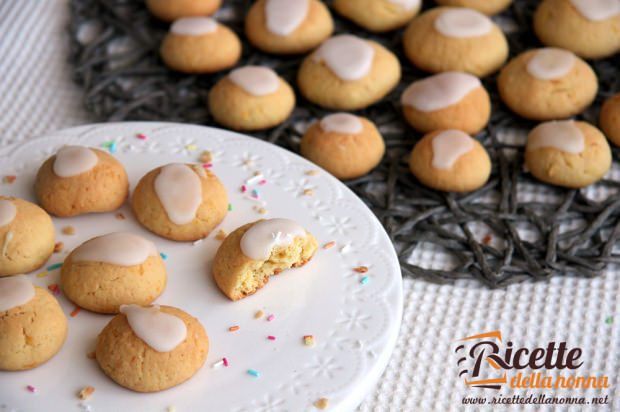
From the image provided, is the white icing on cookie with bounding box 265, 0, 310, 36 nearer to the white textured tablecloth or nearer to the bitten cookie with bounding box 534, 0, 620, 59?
the bitten cookie with bounding box 534, 0, 620, 59

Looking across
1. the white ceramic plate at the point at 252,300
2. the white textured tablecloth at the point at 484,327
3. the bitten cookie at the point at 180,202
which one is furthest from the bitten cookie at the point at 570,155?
the bitten cookie at the point at 180,202

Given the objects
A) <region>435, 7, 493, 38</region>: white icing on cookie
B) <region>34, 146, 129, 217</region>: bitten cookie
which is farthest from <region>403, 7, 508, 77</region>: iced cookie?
<region>34, 146, 129, 217</region>: bitten cookie

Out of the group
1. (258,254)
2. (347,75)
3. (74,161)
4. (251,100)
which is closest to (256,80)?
(251,100)

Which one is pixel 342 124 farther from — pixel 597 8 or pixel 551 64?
pixel 597 8

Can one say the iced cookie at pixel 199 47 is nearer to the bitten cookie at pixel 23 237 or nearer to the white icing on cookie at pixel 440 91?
the white icing on cookie at pixel 440 91

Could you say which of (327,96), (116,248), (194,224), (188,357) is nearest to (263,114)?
(327,96)
